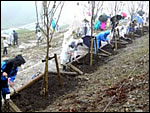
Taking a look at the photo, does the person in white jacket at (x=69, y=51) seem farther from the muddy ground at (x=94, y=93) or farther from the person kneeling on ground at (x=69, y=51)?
the muddy ground at (x=94, y=93)

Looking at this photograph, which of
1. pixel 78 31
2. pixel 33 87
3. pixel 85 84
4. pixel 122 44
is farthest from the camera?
pixel 78 31

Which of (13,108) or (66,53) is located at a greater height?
(66,53)

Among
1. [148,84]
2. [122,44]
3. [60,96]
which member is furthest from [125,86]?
[122,44]

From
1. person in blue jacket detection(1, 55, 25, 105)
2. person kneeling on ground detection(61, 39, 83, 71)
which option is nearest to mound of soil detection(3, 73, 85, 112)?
person in blue jacket detection(1, 55, 25, 105)

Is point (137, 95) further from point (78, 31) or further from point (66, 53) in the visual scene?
point (78, 31)

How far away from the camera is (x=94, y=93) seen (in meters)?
6.23

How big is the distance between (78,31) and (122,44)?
17.4 ft

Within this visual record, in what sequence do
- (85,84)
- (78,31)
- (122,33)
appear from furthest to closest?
(78,31)
(122,33)
(85,84)

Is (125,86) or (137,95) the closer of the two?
(137,95)

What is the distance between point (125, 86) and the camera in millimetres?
5934

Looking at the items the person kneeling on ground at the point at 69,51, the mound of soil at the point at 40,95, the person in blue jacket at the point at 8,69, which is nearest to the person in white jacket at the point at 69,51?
the person kneeling on ground at the point at 69,51

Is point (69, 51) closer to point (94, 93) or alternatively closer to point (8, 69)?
point (94, 93)

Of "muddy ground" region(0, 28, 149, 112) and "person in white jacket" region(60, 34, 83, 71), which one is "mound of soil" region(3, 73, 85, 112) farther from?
"person in white jacket" region(60, 34, 83, 71)

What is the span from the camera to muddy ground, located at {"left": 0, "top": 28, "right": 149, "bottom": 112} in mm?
4863
